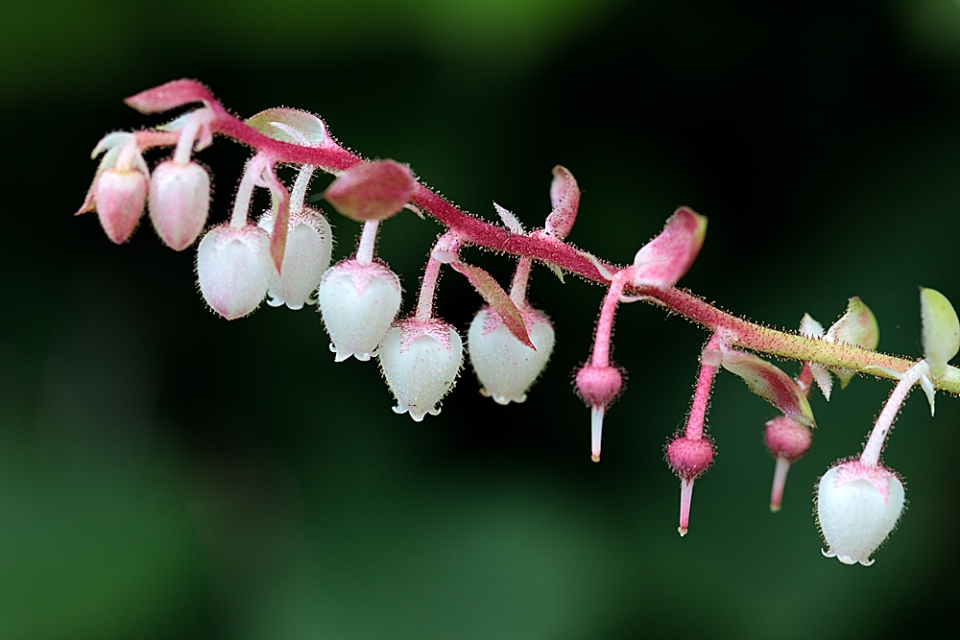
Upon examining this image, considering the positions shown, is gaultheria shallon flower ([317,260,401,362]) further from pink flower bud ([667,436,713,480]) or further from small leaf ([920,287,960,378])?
small leaf ([920,287,960,378])

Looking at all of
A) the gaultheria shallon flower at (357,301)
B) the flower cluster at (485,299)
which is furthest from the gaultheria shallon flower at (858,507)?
the gaultheria shallon flower at (357,301)

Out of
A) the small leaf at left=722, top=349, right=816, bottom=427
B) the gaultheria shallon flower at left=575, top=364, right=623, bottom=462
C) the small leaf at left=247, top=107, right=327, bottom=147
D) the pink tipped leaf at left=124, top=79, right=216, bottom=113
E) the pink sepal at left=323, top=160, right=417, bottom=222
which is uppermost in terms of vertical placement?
the small leaf at left=247, top=107, right=327, bottom=147

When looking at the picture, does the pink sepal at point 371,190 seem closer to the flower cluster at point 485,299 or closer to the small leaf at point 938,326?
the flower cluster at point 485,299

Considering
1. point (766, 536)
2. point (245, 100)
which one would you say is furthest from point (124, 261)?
point (766, 536)

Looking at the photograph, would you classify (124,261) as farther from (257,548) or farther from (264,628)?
(264,628)

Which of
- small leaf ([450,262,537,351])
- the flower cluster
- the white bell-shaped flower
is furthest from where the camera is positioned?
the white bell-shaped flower

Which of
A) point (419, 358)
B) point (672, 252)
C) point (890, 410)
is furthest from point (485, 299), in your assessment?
point (890, 410)

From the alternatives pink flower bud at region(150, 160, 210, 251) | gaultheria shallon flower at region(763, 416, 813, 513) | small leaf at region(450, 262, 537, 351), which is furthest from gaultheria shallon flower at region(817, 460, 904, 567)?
pink flower bud at region(150, 160, 210, 251)
